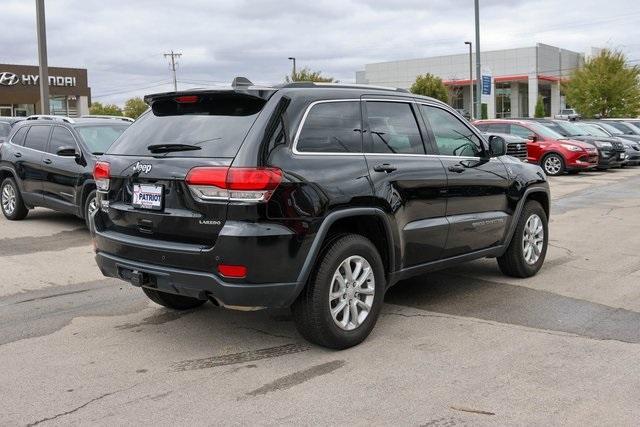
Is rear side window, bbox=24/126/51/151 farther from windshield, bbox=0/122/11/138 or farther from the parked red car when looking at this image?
the parked red car

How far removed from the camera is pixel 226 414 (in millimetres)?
3748

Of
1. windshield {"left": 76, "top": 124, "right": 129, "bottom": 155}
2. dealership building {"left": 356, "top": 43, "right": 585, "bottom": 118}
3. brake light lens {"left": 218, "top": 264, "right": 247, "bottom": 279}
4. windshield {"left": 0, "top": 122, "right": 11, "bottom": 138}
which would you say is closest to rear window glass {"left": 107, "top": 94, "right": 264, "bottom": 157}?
brake light lens {"left": 218, "top": 264, "right": 247, "bottom": 279}

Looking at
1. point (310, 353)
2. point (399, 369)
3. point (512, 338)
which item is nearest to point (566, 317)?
point (512, 338)

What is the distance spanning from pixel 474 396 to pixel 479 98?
89.7 feet

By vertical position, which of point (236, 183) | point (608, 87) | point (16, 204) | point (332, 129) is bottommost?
point (16, 204)

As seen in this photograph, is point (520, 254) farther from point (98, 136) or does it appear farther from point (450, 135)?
point (98, 136)

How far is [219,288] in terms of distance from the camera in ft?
14.0

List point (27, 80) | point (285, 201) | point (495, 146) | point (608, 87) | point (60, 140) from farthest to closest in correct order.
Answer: point (27, 80)
point (608, 87)
point (60, 140)
point (495, 146)
point (285, 201)

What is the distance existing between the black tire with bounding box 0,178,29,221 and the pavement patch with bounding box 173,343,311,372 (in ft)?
25.5

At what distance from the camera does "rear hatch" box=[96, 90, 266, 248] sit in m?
4.34

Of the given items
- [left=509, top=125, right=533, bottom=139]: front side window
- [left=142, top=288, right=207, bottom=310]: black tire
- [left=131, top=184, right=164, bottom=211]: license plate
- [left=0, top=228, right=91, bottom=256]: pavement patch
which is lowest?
[left=142, top=288, right=207, bottom=310]: black tire

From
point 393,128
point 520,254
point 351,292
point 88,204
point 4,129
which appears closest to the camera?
point 351,292

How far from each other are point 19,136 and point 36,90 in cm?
4350

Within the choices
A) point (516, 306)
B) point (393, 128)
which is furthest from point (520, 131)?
point (393, 128)
